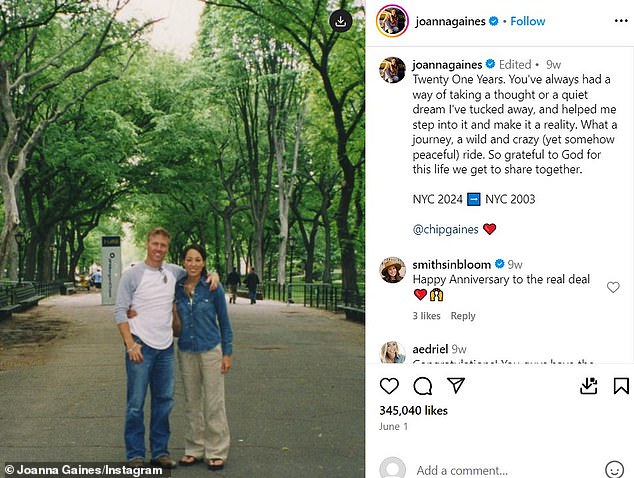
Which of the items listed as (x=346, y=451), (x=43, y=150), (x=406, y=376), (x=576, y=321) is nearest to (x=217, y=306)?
(x=346, y=451)

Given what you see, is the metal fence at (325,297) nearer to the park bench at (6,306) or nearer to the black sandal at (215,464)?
the park bench at (6,306)

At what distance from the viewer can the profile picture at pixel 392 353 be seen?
3748 mm

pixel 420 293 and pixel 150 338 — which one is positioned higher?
pixel 420 293

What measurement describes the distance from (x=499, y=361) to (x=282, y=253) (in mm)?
30975

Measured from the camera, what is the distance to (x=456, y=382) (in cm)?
374

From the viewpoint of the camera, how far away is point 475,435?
3701 mm

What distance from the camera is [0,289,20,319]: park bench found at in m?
19.5

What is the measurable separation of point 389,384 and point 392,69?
1.25 metres

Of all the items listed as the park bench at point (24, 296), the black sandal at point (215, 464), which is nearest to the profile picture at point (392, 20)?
the black sandal at point (215, 464)

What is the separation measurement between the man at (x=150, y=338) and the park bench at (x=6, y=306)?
1492 centimetres

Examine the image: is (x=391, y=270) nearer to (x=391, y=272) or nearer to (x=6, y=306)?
(x=391, y=272)

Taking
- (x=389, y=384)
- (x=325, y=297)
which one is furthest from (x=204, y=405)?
(x=325, y=297)

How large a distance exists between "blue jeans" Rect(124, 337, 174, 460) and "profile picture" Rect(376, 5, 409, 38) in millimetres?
2247

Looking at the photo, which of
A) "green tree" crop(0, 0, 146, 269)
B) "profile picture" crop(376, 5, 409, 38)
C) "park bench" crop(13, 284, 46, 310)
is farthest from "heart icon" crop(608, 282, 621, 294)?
"park bench" crop(13, 284, 46, 310)
